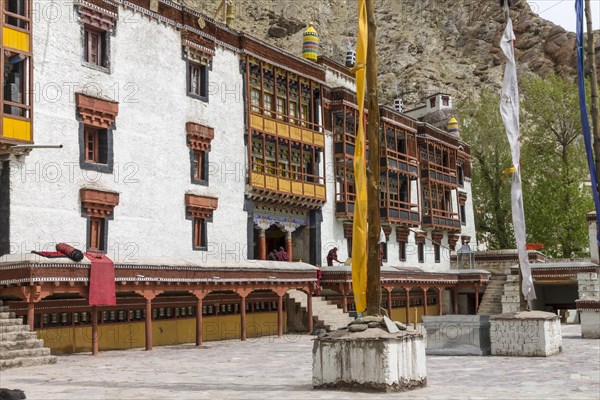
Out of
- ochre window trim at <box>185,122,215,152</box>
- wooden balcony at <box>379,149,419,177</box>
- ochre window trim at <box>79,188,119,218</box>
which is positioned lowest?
ochre window trim at <box>79,188,119,218</box>

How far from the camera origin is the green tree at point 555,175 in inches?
1927

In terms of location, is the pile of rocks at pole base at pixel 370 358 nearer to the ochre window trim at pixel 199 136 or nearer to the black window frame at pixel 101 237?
the black window frame at pixel 101 237

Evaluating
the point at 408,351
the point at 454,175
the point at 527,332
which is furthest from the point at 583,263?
the point at 408,351

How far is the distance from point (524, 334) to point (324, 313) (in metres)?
13.2

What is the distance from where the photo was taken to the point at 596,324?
23766 mm

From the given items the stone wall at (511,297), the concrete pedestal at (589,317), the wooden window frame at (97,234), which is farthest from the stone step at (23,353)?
the stone wall at (511,297)

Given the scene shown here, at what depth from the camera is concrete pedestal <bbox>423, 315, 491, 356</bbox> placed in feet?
61.1

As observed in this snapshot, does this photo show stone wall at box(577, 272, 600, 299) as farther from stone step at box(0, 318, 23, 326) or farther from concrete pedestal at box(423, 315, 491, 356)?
stone step at box(0, 318, 23, 326)

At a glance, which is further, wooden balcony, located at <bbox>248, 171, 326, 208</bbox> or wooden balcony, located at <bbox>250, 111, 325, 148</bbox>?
wooden balcony, located at <bbox>250, 111, 325, 148</bbox>

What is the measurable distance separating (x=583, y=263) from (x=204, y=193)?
2167 centimetres

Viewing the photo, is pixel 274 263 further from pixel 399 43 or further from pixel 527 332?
pixel 399 43

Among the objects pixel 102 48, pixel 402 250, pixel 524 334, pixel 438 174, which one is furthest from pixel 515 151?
pixel 438 174

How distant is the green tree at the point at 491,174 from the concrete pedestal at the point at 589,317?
103 feet

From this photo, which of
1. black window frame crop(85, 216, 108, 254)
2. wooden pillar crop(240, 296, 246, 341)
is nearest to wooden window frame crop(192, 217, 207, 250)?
wooden pillar crop(240, 296, 246, 341)
